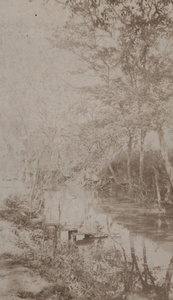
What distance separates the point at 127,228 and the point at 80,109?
108 centimetres

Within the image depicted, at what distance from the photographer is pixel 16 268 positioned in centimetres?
263

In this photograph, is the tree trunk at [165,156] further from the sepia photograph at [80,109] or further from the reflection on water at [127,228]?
the reflection on water at [127,228]

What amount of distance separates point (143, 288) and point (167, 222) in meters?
0.64

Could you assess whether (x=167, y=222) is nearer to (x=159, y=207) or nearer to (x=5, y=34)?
(x=159, y=207)

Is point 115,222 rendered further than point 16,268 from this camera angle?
Yes

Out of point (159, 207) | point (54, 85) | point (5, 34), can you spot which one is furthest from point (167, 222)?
point (5, 34)

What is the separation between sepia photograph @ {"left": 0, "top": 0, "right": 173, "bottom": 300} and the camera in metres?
2.87

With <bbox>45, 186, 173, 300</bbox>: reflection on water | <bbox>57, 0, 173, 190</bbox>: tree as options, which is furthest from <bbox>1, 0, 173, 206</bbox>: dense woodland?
<bbox>45, 186, 173, 300</bbox>: reflection on water

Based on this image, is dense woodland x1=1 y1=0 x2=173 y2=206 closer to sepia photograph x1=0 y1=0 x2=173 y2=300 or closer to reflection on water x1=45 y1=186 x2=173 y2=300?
sepia photograph x1=0 y1=0 x2=173 y2=300

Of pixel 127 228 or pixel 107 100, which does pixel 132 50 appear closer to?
pixel 107 100

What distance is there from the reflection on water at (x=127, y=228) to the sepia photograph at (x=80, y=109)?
0.01 m

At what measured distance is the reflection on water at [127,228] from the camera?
8.40 feet

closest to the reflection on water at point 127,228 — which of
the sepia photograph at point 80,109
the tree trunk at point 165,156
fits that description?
the sepia photograph at point 80,109

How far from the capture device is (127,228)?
2.92 m
